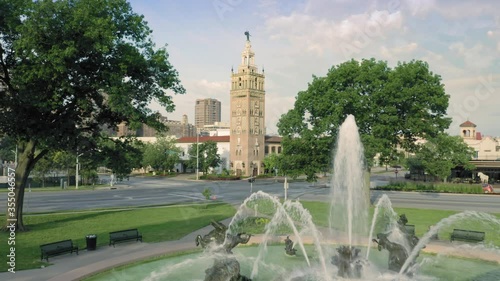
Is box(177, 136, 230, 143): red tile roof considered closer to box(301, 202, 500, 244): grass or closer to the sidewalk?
box(301, 202, 500, 244): grass

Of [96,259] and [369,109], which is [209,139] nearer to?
[369,109]

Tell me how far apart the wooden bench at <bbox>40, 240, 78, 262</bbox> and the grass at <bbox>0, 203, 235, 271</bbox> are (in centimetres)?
42

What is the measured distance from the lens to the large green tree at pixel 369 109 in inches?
1396

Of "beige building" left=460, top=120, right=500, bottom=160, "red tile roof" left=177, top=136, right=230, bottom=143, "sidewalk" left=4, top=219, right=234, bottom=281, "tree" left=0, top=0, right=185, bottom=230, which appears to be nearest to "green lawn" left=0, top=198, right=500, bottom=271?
"sidewalk" left=4, top=219, right=234, bottom=281

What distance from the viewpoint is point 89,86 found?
23141mm

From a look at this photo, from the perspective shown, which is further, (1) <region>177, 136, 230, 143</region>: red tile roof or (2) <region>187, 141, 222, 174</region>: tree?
(1) <region>177, 136, 230, 143</region>: red tile roof

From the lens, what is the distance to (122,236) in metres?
20.7

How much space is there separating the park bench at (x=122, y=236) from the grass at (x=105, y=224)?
60 cm

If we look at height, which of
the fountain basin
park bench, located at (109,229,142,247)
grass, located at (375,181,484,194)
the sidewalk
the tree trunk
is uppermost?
the tree trunk

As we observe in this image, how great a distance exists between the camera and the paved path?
14.8 m

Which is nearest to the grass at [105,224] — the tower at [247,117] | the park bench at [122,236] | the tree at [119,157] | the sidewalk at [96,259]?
the park bench at [122,236]

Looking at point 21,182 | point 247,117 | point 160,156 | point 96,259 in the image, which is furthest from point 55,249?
point 247,117

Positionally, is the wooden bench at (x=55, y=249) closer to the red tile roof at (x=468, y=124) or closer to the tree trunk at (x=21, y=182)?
the tree trunk at (x=21, y=182)

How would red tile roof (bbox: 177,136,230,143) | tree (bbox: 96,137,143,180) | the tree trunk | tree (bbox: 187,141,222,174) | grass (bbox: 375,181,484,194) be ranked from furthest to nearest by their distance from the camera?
1. red tile roof (bbox: 177,136,230,143)
2. tree (bbox: 187,141,222,174)
3. grass (bbox: 375,181,484,194)
4. tree (bbox: 96,137,143,180)
5. the tree trunk
